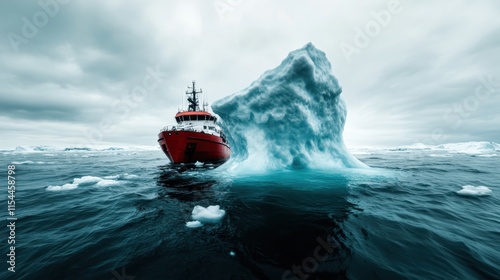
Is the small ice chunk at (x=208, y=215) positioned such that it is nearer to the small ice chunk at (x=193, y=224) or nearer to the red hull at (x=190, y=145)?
the small ice chunk at (x=193, y=224)

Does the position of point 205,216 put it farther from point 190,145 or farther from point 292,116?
A: point 190,145

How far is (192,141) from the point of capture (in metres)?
15.1

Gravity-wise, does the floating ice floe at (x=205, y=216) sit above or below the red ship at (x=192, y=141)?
below

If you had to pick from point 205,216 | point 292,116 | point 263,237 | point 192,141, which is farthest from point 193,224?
point 192,141

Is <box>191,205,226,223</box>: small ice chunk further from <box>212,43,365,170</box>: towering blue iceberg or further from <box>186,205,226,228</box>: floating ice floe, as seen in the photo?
<box>212,43,365,170</box>: towering blue iceberg

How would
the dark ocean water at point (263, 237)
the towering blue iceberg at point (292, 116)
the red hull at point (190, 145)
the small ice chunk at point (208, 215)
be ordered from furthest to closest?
the red hull at point (190, 145) → the towering blue iceberg at point (292, 116) → the small ice chunk at point (208, 215) → the dark ocean water at point (263, 237)

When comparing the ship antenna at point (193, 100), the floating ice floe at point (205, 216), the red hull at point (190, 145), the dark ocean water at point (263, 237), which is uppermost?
the ship antenna at point (193, 100)

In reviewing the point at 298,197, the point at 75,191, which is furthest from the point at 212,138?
the point at 298,197

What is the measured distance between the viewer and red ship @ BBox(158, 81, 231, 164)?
1473 cm

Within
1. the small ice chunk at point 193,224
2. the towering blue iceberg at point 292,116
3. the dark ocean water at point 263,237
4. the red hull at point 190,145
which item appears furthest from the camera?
the red hull at point 190,145

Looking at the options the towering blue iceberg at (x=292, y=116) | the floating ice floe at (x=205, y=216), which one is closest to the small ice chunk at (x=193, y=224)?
the floating ice floe at (x=205, y=216)

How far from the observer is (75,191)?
7504 mm

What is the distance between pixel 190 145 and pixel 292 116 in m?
9.05

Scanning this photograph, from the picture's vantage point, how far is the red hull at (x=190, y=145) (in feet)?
48.0
